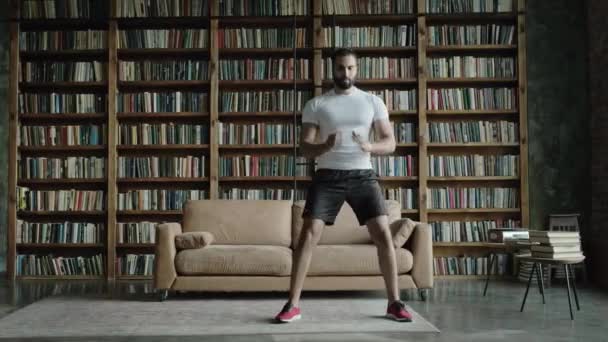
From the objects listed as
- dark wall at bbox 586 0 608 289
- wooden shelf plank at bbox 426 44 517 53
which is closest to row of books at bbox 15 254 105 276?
wooden shelf plank at bbox 426 44 517 53

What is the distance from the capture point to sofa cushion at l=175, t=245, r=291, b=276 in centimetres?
517

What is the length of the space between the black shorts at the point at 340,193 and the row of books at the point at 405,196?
2.99 metres

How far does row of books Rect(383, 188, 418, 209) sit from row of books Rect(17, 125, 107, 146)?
9.26ft

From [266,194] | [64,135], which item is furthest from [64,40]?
[266,194]

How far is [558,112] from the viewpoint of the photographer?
6.95m

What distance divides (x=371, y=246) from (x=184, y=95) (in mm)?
2700

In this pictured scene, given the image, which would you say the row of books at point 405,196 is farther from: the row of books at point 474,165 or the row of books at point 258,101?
the row of books at point 258,101

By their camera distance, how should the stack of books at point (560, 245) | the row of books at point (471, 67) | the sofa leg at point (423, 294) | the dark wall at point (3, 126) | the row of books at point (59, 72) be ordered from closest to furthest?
the stack of books at point (560, 245)
the sofa leg at point (423, 294)
the row of books at point (471, 67)
the row of books at point (59, 72)
the dark wall at point (3, 126)

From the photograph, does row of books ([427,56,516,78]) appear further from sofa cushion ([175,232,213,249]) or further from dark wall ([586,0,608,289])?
sofa cushion ([175,232,213,249])

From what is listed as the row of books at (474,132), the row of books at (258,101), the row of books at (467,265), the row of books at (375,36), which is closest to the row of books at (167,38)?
the row of books at (258,101)

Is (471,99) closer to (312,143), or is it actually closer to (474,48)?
(474,48)

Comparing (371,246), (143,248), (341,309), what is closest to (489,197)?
(371,246)

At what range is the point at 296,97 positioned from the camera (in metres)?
7.01

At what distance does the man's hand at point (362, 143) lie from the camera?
12.5 ft
